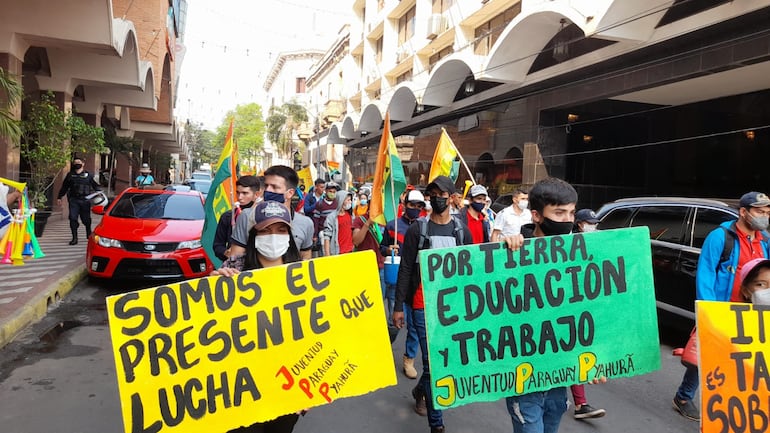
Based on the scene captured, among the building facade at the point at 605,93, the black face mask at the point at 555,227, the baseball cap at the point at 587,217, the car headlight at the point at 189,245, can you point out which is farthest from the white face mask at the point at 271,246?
the building facade at the point at 605,93

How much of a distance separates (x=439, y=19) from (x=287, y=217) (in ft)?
71.2

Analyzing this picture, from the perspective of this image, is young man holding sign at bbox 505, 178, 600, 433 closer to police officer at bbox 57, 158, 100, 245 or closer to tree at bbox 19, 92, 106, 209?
tree at bbox 19, 92, 106, 209

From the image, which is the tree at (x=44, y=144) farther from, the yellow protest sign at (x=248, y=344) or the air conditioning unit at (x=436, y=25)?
the air conditioning unit at (x=436, y=25)

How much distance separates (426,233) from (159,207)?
20.8ft

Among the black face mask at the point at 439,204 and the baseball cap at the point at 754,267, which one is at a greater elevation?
the black face mask at the point at 439,204

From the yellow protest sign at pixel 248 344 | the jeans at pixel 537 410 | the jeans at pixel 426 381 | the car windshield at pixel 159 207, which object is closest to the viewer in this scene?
the yellow protest sign at pixel 248 344

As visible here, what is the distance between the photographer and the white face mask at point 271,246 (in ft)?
9.36

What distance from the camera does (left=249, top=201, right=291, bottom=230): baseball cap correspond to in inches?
111

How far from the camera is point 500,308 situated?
2.85 meters

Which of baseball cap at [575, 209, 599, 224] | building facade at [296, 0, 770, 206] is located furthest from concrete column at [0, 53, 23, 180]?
building facade at [296, 0, 770, 206]

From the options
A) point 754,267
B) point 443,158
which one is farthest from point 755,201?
point 443,158

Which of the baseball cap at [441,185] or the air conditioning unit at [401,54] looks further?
the air conditioning unit at [401,54]

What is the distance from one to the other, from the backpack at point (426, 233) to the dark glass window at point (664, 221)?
143 inches

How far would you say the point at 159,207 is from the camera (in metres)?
8.72
